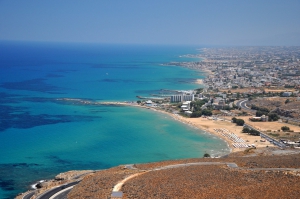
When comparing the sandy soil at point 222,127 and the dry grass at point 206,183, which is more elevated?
the dry grass at point 206,183

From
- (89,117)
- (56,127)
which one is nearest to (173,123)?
(89,117)

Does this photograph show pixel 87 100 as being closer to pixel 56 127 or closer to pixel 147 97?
pixel 147 97

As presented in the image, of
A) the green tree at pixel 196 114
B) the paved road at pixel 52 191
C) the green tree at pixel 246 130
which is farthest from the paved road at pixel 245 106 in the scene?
the paved road at pixel 52 191

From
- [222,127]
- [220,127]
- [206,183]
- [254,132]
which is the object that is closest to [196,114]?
[220,127]

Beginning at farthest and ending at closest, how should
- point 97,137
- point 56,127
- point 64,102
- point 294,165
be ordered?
point 64,102 < point 56,127 < point 97,137 < point 294,165

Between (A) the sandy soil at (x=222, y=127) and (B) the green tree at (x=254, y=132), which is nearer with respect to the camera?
(A) the sandy soil at (x=222, y=127)

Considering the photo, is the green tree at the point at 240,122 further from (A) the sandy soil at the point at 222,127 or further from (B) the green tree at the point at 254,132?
(B) the green tree at the point at 254,132

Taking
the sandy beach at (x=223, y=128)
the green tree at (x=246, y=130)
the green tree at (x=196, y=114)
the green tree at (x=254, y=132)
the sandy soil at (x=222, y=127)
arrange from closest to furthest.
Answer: the sandy beach at (x=223, y=128) → the sandy soil at (x=222, y=127) → the green tree at (x=254, y=132) → the green tree at (x=246, y=130) → the green tree at (x=196, y=114)

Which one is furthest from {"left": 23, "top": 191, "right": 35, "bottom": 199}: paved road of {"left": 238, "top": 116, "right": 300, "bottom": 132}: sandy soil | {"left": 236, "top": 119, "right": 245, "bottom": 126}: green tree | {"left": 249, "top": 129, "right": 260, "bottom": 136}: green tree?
{"left": 236, "top": 119, "right": 245, "bottom": 126}: green tree

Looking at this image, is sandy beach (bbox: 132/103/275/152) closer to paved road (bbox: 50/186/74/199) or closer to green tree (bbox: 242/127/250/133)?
green tree (bbox: 242/127/250/133)

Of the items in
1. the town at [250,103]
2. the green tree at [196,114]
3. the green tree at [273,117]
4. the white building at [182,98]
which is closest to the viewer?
the town at [250,103]

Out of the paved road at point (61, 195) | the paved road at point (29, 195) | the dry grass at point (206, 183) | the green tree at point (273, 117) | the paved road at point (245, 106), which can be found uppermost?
the dry grass at point (206, 183)
